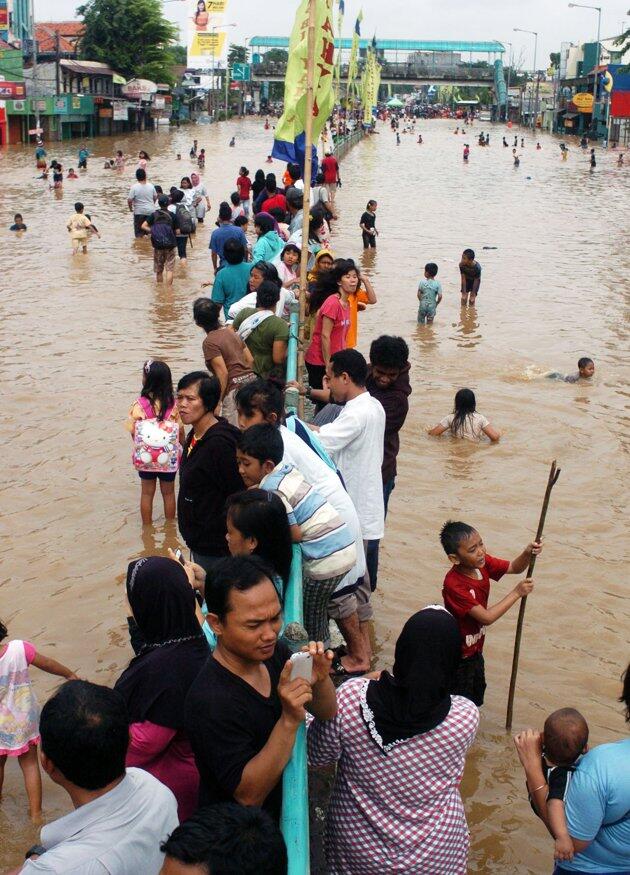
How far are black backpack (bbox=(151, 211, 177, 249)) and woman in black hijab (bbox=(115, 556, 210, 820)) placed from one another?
14.3m

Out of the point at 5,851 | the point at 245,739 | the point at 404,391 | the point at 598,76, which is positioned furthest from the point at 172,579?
the point at 598,76

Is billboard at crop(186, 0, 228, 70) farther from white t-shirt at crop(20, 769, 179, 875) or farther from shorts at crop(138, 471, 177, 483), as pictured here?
white t-shirt at crop(20, 769, 179, 875)

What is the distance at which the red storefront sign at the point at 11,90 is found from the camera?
176 feet

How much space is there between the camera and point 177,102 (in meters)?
96.5

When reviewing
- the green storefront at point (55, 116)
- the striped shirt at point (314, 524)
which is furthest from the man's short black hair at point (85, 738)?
the green storefront at point (55, 116)

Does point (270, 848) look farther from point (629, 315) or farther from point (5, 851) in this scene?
point (629, 315)

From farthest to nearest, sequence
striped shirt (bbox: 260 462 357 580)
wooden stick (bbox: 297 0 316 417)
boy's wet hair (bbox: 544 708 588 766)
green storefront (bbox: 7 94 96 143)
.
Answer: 1. green storefront (bbox: 7 94 96 143)
2. wooden stick (bbox: 297 0 316 417)
3. striped shirt (bbox: 260 462 357 580)
4. boy's wet hair (bbox: 544 708 588 766)

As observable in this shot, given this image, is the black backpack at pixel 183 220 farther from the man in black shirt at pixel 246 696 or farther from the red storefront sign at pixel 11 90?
the red storefront sign at pixel 11 90

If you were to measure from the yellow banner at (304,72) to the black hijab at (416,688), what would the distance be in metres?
7.12

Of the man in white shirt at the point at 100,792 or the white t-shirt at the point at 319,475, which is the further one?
the white t-shirt at the point at 319,475

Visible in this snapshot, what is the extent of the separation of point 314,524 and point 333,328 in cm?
347

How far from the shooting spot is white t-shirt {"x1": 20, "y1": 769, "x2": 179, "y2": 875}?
2.53 m

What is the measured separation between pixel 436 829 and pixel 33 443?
24.3 feet

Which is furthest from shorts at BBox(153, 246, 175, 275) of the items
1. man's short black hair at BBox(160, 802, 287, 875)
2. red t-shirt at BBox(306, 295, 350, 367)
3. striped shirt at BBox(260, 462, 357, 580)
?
man's short black hair at BBox(160, 802, 287, 875)
